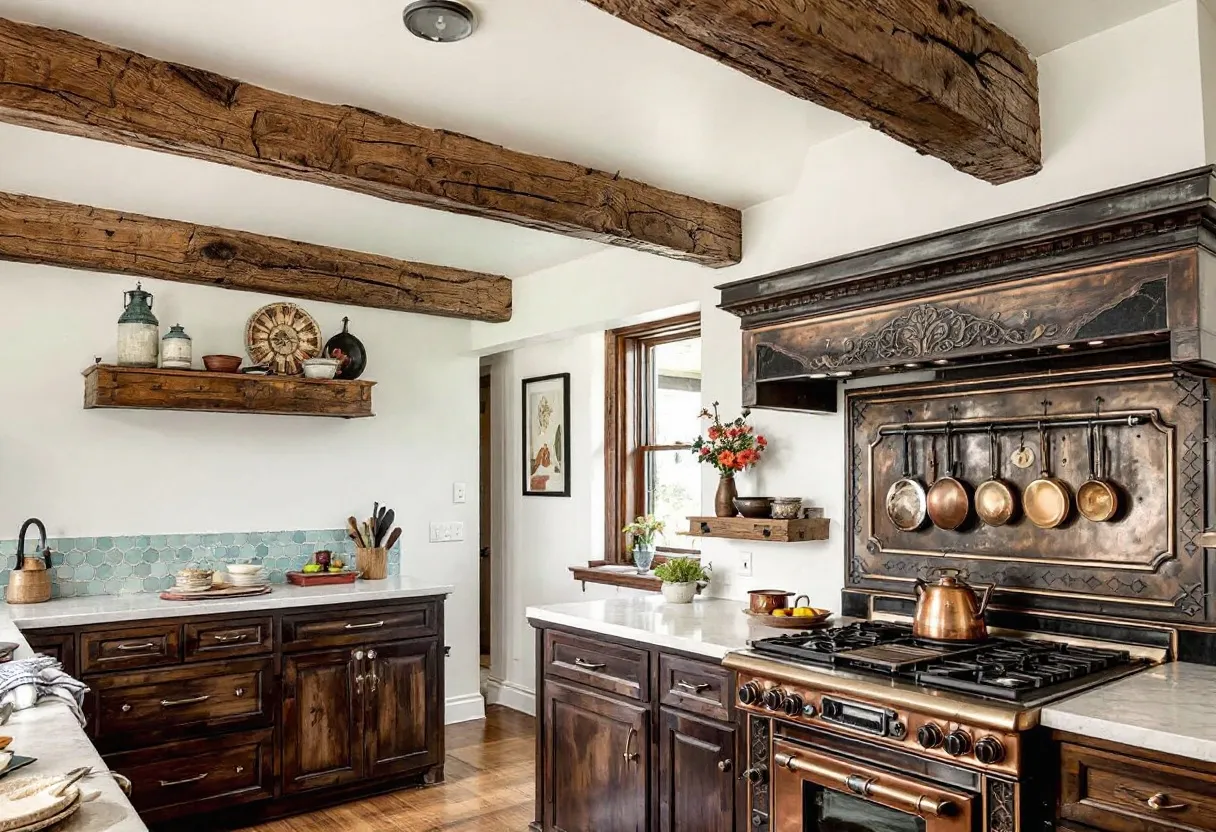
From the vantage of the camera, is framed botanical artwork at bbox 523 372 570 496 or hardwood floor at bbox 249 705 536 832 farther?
framed botanical artwork at bbox 523 372 570 496

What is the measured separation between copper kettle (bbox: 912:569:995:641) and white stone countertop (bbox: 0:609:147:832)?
2065 mm

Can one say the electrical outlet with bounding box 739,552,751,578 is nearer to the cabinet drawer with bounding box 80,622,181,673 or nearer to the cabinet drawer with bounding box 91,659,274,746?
the cabinet drawer with bounding box 91,659,274,746

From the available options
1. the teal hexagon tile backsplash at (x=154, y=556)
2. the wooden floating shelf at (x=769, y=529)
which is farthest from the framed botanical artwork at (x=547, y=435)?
the wooden floating shelf at (x=769, y=529)

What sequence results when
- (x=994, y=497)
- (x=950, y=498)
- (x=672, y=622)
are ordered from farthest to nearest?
(x=672, y=622)
(x=950, y=498)
(x=994, y=497)

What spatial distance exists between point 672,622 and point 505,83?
1.82 m

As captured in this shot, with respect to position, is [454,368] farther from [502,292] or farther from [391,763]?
[391,763]

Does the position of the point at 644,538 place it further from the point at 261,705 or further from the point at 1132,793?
the point at 1132,793

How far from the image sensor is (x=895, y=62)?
2021 millimetres

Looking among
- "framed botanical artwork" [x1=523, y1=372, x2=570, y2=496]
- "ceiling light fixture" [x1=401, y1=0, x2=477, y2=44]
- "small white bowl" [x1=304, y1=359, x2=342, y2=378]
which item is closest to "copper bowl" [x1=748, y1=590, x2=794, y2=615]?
"ceiling light fixture" [x1=401, y1=0, x2=477, y2=44]

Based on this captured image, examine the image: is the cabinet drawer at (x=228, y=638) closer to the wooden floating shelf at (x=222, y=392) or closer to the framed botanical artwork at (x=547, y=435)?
the wooden floating shelf at (x=222, y=392)

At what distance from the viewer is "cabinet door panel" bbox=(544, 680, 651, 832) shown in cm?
308

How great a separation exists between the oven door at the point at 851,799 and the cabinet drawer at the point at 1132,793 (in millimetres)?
226

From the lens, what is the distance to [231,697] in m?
3.78

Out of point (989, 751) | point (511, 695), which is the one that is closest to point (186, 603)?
point (511, 695)
